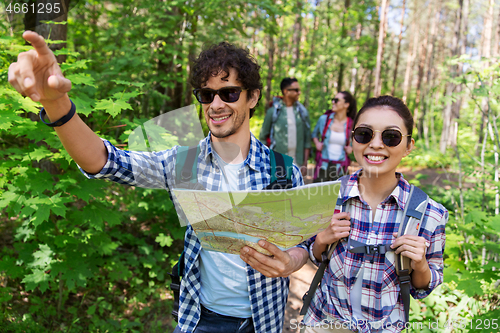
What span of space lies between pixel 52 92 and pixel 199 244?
933mm

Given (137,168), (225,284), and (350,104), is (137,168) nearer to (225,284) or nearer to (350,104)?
(225,284)

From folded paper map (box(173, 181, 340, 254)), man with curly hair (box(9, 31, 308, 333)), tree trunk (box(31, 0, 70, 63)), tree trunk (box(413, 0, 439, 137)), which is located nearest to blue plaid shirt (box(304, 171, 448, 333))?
man with curly hair (box(9, 31, 308, 333))

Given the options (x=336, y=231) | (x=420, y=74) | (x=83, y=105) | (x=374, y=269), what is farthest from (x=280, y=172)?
(x=420, y=74)

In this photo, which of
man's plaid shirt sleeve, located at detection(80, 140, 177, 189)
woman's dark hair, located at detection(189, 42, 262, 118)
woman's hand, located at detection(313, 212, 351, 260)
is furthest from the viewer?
woman's dark hair, located at detection(189, 42, 262, 118)

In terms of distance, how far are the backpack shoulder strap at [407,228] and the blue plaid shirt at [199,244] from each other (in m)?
0.47

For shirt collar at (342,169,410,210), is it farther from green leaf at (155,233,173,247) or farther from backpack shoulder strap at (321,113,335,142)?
backpack shoulder strap at (321,113,335,142)

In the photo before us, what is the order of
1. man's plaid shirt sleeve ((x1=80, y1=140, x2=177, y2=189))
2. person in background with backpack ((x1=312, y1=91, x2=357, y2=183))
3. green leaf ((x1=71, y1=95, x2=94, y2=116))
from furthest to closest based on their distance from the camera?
1. person in background with backpack ((x1=312, y1=91, x2=357, y2=183))
2. green leaf ((x1=71, y1=95, x2=94, y2=116))
3. man's plaid shirt sleeve ((x1=80, y1=140, x2=177, y2=189))

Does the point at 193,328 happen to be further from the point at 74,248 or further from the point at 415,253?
the point at 74,248

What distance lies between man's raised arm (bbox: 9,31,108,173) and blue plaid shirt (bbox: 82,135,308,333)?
0.82 ft

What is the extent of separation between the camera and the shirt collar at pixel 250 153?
158 centimetres

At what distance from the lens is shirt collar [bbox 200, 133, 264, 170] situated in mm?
1576

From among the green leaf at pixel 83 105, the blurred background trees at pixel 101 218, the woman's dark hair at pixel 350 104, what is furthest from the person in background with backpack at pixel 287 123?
the green leaf at pixel 83 105

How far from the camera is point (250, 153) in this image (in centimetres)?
164

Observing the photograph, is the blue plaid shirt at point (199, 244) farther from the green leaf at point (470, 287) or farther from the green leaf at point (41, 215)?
the green leaf at point (470, 287)
